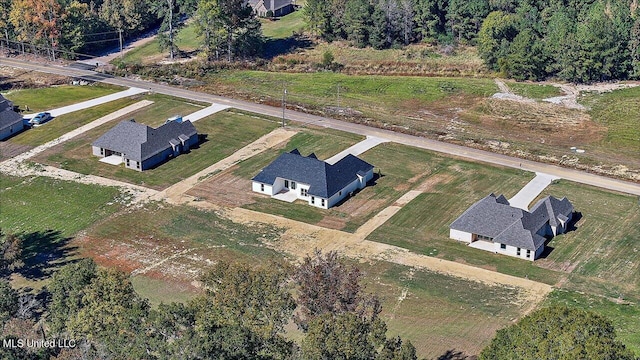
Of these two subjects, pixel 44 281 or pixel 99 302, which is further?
pixel 44 281

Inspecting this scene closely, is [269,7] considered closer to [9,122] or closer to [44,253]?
[9,122]

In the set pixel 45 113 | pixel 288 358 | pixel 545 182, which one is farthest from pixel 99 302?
pixel 45 113

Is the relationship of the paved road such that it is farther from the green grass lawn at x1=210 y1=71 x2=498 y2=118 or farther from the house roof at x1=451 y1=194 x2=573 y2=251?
the house roof at x1=451 y1=194 x2=573 y2=251

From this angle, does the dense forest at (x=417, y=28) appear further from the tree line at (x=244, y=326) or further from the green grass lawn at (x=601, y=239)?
the tree line at (x=244, y=326)

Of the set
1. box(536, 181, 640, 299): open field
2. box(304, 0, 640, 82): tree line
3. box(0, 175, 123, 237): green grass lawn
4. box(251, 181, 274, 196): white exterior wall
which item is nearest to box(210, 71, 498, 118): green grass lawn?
box(304, 0, 640, 82): tree line

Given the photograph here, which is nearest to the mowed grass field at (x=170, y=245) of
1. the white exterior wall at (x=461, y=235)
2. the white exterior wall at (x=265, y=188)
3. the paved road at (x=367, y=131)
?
the white exterior wall at (x=265, y=188)

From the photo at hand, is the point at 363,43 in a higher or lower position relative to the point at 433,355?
higher

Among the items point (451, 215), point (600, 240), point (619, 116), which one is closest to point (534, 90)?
point (619, 116)

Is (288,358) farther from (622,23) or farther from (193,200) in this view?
(622,23)

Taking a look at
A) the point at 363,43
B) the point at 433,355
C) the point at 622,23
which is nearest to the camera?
the point at 433,355
